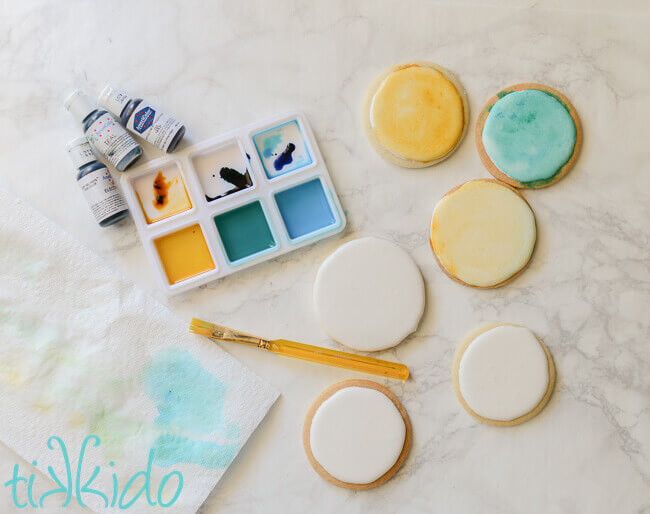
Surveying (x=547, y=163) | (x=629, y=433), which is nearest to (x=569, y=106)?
(x=547, y=163)

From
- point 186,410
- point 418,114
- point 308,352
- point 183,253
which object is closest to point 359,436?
point 308,352

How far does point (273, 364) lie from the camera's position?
902mm

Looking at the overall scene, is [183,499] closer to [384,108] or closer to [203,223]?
[203,223]

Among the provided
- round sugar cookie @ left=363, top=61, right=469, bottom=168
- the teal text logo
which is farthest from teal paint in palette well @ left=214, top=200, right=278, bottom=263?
the teal text logo

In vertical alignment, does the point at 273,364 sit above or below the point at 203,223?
below

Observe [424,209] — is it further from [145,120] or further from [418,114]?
[145,120]

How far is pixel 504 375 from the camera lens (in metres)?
0.86

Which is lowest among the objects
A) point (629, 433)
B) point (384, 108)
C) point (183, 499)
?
point (629, 433)

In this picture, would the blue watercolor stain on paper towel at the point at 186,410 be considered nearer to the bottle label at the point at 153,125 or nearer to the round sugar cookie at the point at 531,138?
the bottle label at the point at 153,125

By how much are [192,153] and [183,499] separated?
1.62 feet

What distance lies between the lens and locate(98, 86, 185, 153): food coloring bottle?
876mm

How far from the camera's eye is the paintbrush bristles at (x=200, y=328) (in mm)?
882

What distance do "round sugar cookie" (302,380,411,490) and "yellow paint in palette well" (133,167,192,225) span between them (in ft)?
1.17

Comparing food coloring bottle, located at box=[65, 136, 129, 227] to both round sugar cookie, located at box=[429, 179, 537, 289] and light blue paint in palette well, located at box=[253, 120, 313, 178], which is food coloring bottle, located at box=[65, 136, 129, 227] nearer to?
light blue paint in palette well, located at box=[253, 120, 313, 178]
